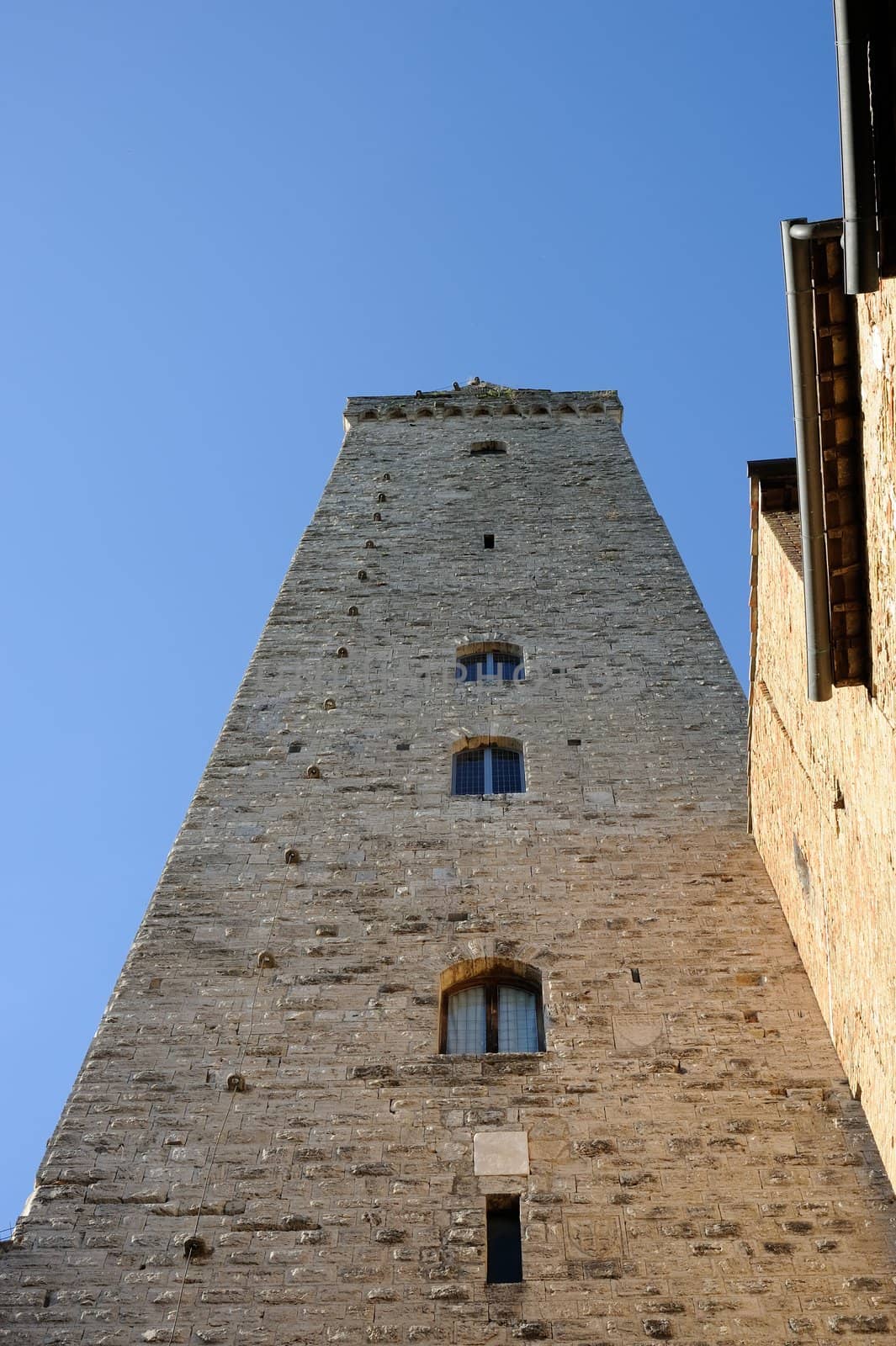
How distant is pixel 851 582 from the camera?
8773 millimetres

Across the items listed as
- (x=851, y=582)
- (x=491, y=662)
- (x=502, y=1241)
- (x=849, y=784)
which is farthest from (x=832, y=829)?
(x=491, y=662)

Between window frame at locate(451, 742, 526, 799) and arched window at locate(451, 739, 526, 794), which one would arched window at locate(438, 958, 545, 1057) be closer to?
window frame at locate(451, 742, 526, 799)

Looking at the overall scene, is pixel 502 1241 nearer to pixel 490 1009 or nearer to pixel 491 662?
pixel 490 1009

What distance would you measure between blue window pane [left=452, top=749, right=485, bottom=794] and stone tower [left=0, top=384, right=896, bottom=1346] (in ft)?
0.09

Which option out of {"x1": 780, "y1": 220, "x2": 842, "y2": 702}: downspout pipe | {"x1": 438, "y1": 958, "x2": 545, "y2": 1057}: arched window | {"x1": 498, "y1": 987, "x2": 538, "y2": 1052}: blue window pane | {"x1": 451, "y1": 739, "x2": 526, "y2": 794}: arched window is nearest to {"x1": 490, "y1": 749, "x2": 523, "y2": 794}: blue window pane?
{"x1": 451, "y1": 739, "x2": 526, "y2": 794}: arched window

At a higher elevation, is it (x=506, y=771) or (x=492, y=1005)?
(x=506, y=771)

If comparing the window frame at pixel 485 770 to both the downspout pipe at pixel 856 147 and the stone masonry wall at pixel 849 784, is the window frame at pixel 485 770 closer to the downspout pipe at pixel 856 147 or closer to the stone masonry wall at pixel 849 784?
the stone masonry wall at pixel 849 784

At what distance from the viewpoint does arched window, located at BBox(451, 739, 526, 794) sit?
1527 cm

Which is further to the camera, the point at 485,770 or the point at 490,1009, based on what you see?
the point at 485,770

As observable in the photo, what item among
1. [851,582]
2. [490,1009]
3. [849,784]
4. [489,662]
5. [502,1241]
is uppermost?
[489,662]

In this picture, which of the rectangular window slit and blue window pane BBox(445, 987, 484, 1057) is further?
blue window pane BBox(445, 987, 484, 1057)

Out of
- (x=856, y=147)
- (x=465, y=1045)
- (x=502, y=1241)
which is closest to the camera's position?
(x=856, y=147)

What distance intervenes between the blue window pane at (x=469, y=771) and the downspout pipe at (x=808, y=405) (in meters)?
6.85

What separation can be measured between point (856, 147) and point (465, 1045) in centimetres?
765
